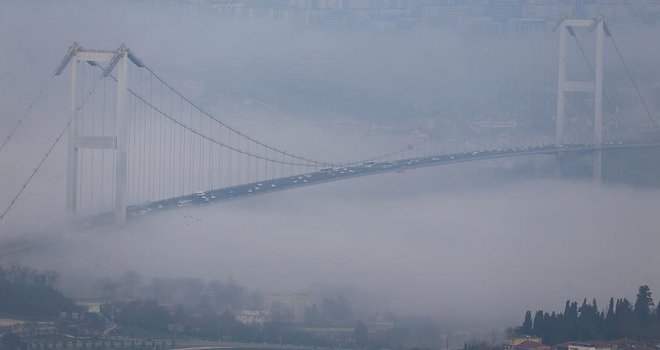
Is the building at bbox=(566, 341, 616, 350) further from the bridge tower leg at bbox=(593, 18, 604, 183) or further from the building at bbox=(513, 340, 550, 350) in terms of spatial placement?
the bridge tower leg at bbox=(593, 18, 604, 183)

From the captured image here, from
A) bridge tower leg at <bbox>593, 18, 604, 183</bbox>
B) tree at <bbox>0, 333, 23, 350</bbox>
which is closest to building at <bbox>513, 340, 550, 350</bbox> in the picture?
tree at <bbox>0, 333, 23, 350</bbox>

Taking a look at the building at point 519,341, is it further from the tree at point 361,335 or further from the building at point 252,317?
the building at point 252,317

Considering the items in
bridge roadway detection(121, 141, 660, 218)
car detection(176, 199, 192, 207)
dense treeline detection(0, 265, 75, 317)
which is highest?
bridge roadway detection(121, 141, 660, 218)

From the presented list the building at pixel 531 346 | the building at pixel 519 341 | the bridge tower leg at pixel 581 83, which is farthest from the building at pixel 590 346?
the bridge tower leg at pixel 581 83

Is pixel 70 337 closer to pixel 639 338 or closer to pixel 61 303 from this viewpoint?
pixel 61 303

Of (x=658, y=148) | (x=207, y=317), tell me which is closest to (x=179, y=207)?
(x=207, y=317)

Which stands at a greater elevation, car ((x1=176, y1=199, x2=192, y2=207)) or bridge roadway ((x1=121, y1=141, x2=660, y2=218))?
bridge roadway ((x1=121, y1=141, x2=660, y2=218))

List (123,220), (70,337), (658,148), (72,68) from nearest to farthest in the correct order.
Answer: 1. (70,337)
2. (123,220)
3. (72,68)
4. (658,148)
